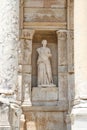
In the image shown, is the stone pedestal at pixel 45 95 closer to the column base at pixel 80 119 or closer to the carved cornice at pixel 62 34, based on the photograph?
the carved cornice at pixel 62 34

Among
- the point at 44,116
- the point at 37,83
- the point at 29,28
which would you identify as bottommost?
the point at 44,116

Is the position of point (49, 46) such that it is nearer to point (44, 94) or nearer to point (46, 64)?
point (46, 64)

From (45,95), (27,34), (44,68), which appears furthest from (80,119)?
(27,34)

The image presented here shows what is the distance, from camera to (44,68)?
16.2m

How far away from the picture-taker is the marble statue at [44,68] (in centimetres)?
1612

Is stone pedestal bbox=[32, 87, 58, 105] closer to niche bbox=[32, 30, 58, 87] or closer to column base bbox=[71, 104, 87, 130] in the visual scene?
niche bbox=[32, 30, 58, 87]

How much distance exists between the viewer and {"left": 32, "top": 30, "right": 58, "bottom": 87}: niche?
1644 cm

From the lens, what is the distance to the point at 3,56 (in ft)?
37.4

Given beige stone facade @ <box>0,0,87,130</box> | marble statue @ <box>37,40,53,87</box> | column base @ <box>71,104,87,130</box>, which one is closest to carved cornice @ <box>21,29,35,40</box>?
beige stone facade @ <box>0,0,87,130</box>

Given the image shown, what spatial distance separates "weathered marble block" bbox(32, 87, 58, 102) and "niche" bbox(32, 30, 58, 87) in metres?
0.36

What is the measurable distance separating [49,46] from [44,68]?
1.08 metres

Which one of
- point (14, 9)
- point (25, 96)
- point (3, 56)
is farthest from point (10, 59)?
point (25, 96)

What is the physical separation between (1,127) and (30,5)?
7.00 m

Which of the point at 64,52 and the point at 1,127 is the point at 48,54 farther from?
the point at 1,127
